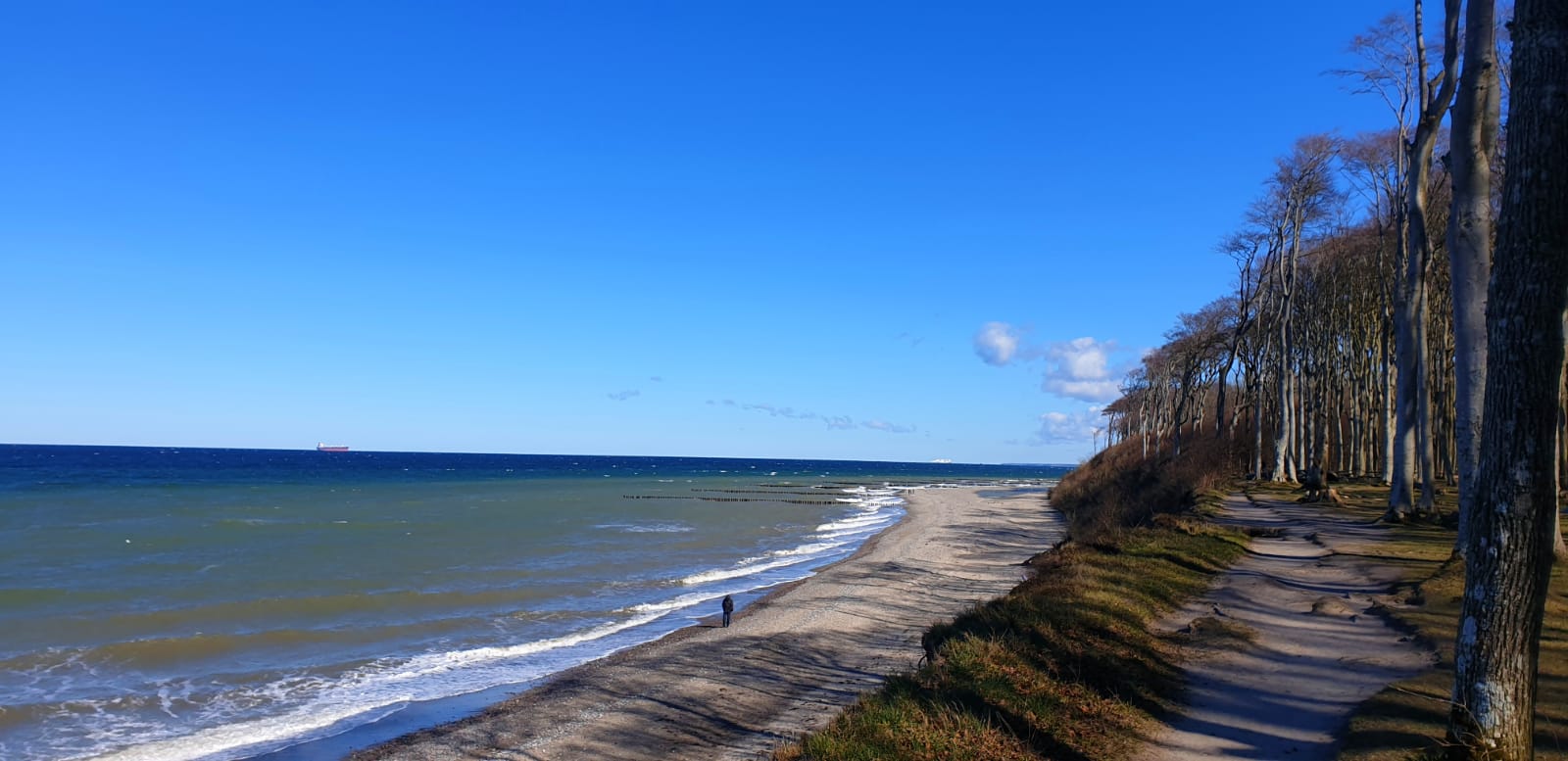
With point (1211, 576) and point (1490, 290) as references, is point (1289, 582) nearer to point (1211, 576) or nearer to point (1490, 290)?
point (1211, 576)

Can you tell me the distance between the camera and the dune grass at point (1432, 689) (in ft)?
21.5

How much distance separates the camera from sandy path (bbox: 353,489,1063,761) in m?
11.0

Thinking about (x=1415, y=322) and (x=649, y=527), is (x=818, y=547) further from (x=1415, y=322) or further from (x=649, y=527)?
(x=1415, y=322)

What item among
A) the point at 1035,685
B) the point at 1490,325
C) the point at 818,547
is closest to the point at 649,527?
the point at 818,547

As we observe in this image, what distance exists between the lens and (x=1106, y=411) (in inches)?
3280

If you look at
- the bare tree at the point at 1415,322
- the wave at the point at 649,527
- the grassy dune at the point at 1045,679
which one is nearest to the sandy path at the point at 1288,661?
the grassy dune at the point at 1045,679

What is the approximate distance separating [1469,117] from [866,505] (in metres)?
53.7

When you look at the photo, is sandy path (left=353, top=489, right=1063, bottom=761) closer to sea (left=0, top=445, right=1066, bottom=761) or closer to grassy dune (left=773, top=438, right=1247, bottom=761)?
sea (left=0, top=445, right=1066, bottom=761)

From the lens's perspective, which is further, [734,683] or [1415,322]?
[1415,322]

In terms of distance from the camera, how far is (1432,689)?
7.81 metres

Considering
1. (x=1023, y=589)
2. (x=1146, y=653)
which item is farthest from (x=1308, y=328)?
(x=1146, y=653)

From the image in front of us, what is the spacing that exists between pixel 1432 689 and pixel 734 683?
8667 mm

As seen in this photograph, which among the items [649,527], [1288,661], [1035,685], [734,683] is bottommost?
[649,527]

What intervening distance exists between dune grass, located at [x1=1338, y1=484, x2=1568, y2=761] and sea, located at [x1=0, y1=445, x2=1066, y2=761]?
10.9m
